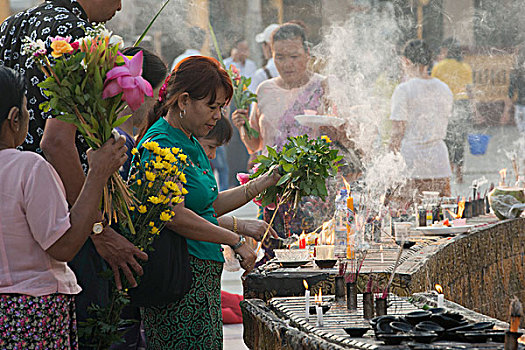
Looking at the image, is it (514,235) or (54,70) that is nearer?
(54,70)

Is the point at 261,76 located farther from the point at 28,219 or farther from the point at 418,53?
the point at 28,219

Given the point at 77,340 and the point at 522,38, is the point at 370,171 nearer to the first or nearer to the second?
the point at 522,38

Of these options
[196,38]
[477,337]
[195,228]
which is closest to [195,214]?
[195,228]

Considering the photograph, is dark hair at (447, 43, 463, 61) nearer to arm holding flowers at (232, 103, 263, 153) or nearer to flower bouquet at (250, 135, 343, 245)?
arm holding flowers at (232, 103, 263, 153)

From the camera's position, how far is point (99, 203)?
2.53 m

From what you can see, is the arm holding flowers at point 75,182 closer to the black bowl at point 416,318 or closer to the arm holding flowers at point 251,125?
the black bowl at point 416,318

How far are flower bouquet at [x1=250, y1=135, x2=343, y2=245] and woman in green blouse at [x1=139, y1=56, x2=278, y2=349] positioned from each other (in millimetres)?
470

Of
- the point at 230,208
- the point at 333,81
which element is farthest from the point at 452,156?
the point at 230,208

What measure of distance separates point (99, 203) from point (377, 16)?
7000 mm

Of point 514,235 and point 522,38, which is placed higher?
point 522,38

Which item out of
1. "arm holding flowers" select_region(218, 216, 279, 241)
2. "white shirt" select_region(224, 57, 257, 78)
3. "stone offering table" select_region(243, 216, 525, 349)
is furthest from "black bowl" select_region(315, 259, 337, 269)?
"white shirt" select_region(224, 57, 257, 78)

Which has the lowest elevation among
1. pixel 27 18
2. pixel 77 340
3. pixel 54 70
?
pixel 77 340

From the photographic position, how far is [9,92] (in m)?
2.52

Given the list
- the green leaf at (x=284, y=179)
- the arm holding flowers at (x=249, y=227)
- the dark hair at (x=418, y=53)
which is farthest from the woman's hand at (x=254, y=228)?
the dark hair at (x=418, y=53)
